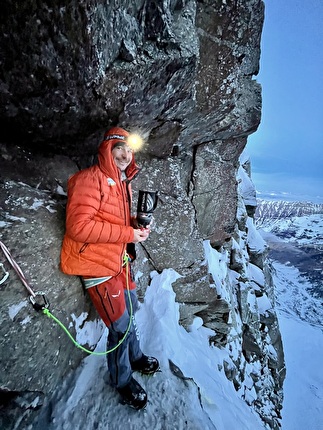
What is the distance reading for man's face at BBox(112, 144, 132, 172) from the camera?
3119 millimetres

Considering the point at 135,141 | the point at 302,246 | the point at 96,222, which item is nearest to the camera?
the point at 96,222

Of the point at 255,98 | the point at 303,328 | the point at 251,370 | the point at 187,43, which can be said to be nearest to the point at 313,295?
the point at 303,328

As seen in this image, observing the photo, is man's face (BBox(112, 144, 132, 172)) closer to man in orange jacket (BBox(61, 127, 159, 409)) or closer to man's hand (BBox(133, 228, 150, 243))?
man in orange jacket (BBox(61, 127, 159, 409))

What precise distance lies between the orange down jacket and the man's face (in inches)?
4.3

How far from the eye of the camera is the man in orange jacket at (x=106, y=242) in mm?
2635

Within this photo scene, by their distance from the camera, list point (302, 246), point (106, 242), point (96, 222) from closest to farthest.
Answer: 1. point (96, 222)
2. point (106, 242)
3. point (302, 246)

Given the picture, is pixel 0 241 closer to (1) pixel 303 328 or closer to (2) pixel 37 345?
(2) pixel 37 345

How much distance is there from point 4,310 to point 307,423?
68.9ft

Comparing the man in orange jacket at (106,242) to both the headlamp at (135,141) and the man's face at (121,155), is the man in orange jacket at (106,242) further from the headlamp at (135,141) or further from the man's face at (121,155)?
the headlamp at (135,141)

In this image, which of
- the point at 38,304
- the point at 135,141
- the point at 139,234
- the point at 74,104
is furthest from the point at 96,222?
the point at 135,141

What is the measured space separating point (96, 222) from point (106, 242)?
329mm

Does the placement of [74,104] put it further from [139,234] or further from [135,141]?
[139,234]

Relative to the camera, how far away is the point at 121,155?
314cm

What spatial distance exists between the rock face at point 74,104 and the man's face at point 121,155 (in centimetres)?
83
